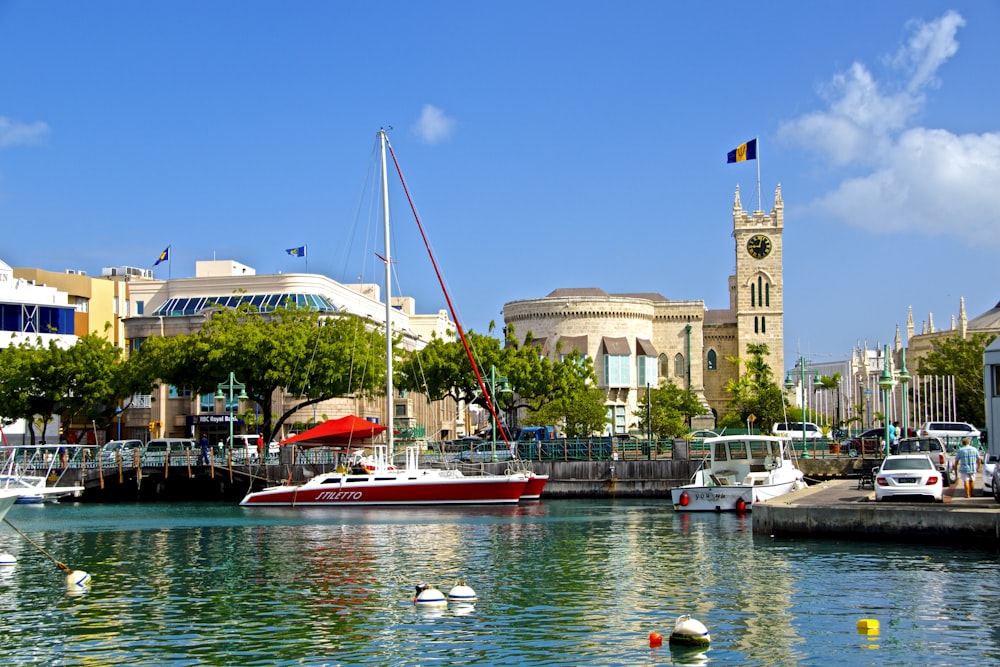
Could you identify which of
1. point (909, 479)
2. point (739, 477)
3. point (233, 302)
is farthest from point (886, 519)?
point (233, 302)

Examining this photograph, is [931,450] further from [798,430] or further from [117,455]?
[117,455]

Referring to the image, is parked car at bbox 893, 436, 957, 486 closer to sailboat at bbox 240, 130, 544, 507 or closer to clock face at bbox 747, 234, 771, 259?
sailboat at bbox 240, 130, 544, 507

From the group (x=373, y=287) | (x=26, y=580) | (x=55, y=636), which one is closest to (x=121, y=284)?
(x=373, y=287)

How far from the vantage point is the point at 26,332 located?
75.6 m

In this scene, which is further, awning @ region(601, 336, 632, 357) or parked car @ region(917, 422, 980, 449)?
awning @ region(601, 336, 632, 357)

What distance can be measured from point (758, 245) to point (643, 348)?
18165 mm

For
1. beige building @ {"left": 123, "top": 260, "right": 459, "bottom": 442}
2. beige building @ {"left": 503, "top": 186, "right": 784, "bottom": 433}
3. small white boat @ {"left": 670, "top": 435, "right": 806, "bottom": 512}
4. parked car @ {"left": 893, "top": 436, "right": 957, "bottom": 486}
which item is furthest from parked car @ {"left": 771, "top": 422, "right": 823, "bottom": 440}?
beige building @ {"left": 123, "top": 260, "right": 459, "bottom": 442}

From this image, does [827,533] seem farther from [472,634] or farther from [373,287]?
[373,287]

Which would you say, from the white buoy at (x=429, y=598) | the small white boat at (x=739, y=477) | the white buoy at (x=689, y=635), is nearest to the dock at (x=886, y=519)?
the small white boat at (x=739, y=477)

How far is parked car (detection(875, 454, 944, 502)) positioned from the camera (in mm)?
32906

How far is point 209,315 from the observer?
268 ft

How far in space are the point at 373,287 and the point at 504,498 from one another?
65.0 metres

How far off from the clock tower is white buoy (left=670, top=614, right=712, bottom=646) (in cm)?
9840

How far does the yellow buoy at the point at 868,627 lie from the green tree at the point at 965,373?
75.7 metres
